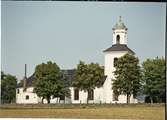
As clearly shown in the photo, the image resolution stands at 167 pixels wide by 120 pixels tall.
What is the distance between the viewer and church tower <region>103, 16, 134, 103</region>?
14.3 metres

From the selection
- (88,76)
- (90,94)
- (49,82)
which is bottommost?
(90,94)

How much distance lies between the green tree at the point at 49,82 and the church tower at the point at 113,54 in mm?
1812

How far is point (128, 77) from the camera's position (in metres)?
15.1

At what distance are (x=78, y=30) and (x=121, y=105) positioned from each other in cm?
358

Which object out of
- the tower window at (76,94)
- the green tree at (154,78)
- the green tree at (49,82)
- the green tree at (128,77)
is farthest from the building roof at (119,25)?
the tower window at (76,94)

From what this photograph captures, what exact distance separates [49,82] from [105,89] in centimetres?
264

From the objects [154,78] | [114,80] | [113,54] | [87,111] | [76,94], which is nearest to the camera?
[87,111]

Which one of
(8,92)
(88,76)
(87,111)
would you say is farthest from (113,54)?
(8,92)

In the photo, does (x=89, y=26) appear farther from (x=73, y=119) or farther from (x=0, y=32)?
(x=73, y=119)

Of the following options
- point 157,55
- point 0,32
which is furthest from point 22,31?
point 157,55

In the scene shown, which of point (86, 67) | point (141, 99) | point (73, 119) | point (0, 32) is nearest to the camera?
point (73, 119)

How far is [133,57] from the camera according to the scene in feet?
48.4

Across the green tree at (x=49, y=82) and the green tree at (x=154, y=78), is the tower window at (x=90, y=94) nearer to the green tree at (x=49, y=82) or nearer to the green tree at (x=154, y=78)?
the green tree at (x=49, y=82)

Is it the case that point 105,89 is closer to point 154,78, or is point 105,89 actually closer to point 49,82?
point 49,82
